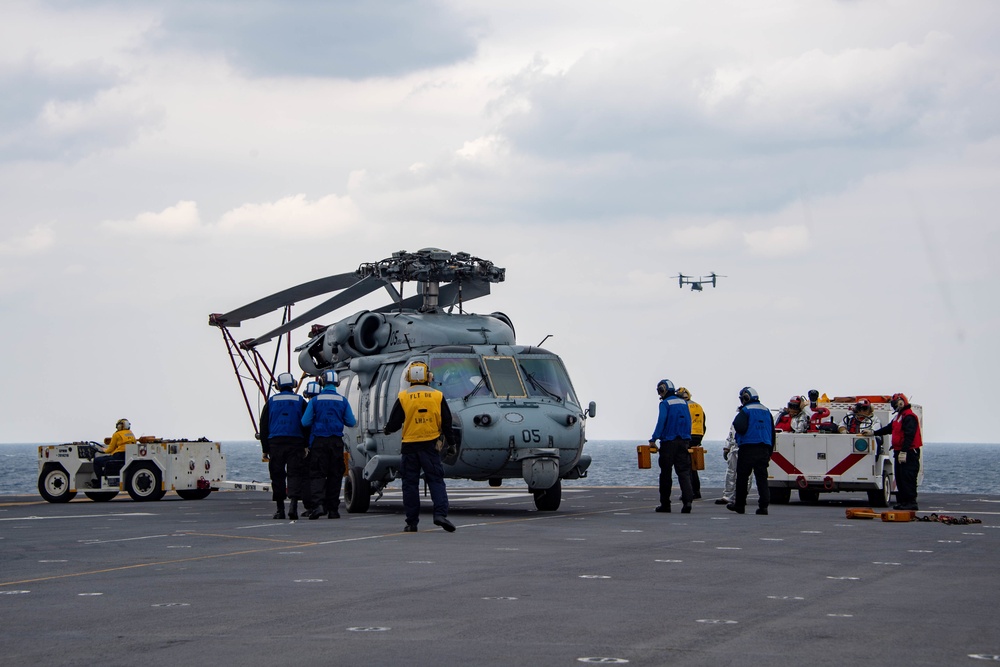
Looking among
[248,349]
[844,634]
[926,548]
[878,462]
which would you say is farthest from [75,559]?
[248,349]

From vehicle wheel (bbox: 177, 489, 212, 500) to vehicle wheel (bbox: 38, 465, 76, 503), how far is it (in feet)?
7.62

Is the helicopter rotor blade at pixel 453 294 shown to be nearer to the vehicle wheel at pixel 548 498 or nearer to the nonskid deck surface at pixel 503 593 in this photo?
the vehicle wheel at pixel 548 498

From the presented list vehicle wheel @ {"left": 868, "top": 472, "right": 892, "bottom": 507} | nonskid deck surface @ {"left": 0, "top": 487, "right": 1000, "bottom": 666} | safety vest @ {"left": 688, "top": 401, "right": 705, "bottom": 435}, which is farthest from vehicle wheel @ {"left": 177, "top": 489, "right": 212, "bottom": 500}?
vehicle wheel @ {"left": 868, "top": 472, "right": 892, "bottom": 507}

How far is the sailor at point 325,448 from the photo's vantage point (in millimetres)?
17891

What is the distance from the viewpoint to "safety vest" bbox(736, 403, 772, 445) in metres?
19.2

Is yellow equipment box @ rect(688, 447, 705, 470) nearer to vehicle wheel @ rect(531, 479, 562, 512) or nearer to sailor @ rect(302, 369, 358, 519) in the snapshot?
vehicle wheel @ rect(531, 479, 562, 512)

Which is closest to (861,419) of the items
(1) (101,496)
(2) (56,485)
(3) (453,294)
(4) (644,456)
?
(4) (644,456)

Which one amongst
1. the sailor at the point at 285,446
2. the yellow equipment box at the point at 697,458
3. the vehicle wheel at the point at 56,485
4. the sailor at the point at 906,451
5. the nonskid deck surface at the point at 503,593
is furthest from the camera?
the vehicle wheel at the point at 56,485

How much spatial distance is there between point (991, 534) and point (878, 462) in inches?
267

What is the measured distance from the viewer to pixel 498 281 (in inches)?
904

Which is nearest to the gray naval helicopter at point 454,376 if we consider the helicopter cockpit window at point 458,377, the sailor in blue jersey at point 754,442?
the helicopter cockpit window at point 458,377

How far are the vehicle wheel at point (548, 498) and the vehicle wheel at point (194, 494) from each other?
9.93 meters

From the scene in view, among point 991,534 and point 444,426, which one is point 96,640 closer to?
point 444,426

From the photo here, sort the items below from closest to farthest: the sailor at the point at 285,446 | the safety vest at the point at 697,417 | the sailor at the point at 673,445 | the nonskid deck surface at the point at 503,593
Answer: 1. the nonskid deck surface at the point at 503,593
2. the sailor at the point at 285,446
3. the sailor at the point at 673,445
4. the safety vest at the point at 697,417
